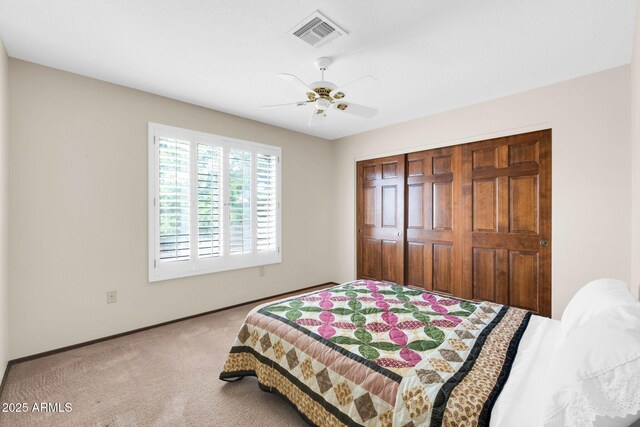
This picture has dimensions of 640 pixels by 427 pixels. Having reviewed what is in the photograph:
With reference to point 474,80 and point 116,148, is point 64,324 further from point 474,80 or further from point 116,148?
point 474,80

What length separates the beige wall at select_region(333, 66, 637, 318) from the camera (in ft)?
8.46

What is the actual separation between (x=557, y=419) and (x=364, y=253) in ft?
12.6

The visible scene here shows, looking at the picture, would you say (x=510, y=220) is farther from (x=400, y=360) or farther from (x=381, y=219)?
(x=400, y=360)

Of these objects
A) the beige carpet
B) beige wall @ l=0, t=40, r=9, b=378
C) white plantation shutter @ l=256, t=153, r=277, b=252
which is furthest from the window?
beige wall @ l=0, t=40, r=9, b=378

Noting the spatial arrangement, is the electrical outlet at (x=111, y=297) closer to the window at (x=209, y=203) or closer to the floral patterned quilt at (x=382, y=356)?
the window at (x=209, y=203)

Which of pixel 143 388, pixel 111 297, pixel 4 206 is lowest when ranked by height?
pixel 143 388

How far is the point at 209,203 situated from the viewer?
3549 mm

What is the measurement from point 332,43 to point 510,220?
262 centimetres

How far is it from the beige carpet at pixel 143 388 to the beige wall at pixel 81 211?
0.32 meters

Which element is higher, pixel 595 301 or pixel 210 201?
pixel 210 201

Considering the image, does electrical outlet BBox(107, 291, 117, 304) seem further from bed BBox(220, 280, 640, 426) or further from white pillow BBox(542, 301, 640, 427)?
white pillow BBox(542, 301, 640, 427)

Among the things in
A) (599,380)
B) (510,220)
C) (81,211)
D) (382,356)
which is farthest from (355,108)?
(81,211)

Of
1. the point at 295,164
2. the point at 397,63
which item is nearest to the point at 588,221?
the point at 397,63

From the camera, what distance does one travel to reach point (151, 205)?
315cm
